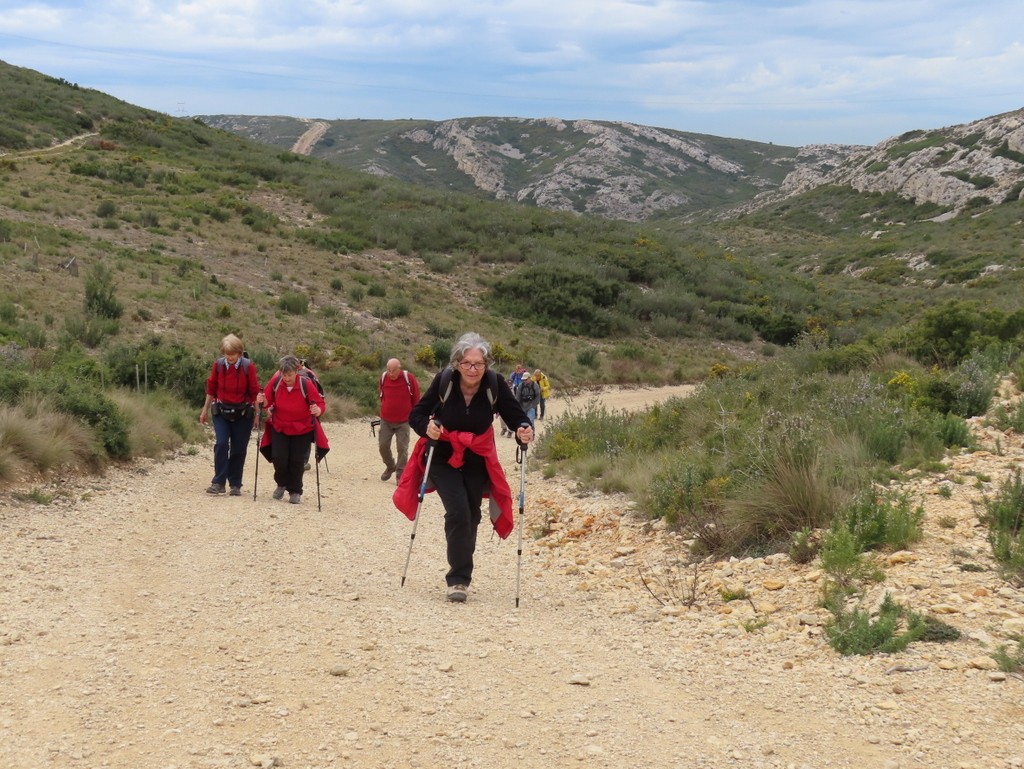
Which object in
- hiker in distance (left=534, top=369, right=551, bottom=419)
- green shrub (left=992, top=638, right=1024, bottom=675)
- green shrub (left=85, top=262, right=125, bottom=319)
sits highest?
green shrub (left=85, top=262, right=125, bottom=319)

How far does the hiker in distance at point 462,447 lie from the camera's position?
6754 millimetres

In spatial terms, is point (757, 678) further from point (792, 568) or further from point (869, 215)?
point (869, 215)

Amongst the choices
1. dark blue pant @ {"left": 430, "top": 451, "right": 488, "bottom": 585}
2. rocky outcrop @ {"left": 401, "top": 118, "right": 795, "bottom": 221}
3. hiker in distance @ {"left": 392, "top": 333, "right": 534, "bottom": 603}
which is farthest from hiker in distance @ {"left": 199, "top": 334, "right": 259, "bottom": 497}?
rocky outcrop @ {"left": 401, "top": 118, "right": 795, "bottom": 221}

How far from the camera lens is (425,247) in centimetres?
4250

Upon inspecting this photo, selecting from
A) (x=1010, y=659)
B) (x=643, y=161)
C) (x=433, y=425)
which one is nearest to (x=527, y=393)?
(x=433, y=425)

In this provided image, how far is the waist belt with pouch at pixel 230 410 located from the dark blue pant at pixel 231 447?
0.07 m

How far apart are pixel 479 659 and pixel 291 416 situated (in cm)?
610

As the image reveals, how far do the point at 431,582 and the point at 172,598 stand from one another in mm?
2062

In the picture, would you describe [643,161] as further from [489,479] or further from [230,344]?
[489,479]

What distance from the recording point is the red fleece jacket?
6887 mm

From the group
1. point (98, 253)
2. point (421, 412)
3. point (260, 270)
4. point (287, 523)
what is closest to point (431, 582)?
point (421, 412)

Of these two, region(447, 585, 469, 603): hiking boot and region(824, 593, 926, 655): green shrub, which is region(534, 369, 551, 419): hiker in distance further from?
region(824, 593, 926, 655): green shrub

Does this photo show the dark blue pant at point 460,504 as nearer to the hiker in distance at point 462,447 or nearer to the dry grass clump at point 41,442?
the hiker in distance at point 462,447

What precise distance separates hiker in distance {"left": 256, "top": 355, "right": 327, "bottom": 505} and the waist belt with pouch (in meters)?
0.27
